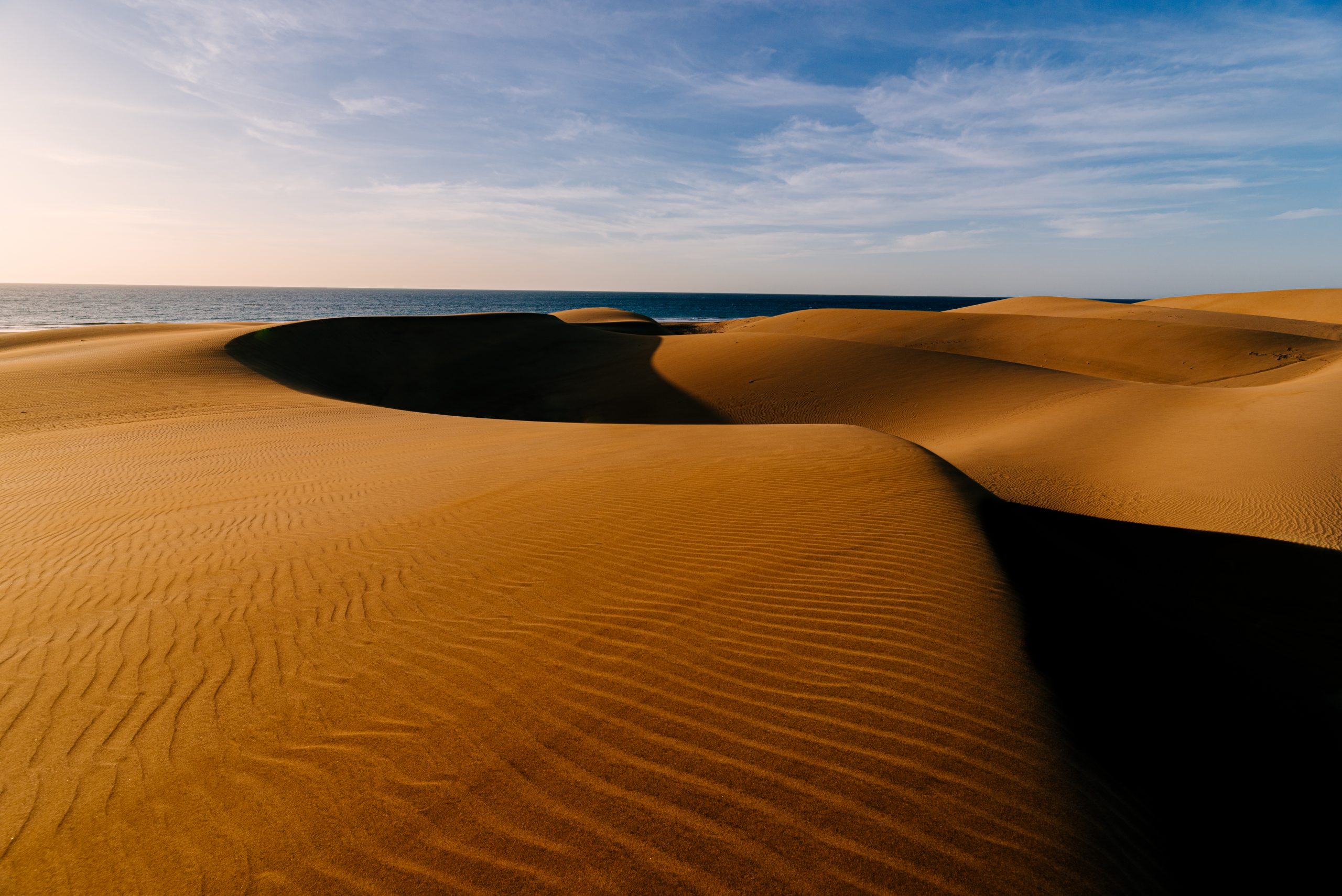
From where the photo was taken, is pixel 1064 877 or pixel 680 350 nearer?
pixel 1064 877

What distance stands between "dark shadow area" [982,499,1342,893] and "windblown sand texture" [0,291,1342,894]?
0.15 feet

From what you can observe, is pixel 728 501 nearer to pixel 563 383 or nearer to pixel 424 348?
pixel 563 383

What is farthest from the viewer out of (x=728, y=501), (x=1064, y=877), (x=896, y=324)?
(x=896, y=324)

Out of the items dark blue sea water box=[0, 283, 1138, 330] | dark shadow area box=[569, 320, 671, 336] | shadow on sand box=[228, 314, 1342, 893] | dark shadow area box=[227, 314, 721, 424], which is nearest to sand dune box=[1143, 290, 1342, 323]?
dark blue sea water box=[0, 283, 1138, 330]

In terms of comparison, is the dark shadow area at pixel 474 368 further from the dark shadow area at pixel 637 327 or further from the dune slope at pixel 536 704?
the dune slope at pixel 536 704

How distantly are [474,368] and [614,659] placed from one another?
2537cm

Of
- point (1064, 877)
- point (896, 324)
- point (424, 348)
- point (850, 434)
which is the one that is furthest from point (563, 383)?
point (1064, 877)

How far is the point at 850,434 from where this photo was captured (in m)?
10.1

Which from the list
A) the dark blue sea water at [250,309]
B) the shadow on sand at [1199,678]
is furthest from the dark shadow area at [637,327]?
the shadow on sand at [1199,678]

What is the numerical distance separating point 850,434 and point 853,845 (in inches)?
325

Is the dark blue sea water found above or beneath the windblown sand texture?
above

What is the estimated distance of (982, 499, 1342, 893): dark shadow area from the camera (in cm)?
270

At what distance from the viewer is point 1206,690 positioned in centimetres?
402

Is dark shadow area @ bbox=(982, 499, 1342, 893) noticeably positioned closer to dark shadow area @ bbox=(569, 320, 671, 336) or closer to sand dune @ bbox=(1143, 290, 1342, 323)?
dark shadow area @ bbox=(569, 320, 671, 336)
